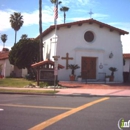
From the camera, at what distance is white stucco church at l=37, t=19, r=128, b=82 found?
69.8 ft

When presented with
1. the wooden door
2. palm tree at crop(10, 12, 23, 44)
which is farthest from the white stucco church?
palm tree at crop(10, 12, 23, 44)

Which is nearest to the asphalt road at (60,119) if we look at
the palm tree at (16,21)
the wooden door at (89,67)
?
the wooden door at (89,67)

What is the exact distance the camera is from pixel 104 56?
73.9ft

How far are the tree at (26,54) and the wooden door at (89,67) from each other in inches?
233

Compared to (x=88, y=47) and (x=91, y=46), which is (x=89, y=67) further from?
(x=91, y=46)

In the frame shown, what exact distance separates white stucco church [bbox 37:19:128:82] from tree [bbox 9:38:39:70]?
87.4 inches

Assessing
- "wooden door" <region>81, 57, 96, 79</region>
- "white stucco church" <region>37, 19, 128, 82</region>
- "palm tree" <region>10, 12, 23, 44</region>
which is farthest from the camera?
"palm tree" <region>10, 12, 23, 44</region>

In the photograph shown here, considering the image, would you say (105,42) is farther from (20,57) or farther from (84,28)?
(20,57)

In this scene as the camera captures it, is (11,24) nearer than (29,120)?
No

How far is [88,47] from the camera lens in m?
21.9

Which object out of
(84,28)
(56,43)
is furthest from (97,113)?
(84,28)

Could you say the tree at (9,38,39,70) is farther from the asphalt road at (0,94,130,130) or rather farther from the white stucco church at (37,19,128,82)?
the asphalt road at (0,94,130,130)

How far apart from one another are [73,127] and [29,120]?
4.84 feet

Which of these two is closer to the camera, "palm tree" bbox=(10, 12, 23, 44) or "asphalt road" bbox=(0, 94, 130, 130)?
"asphalt road" bbox=(0, 94, 130, 130)
